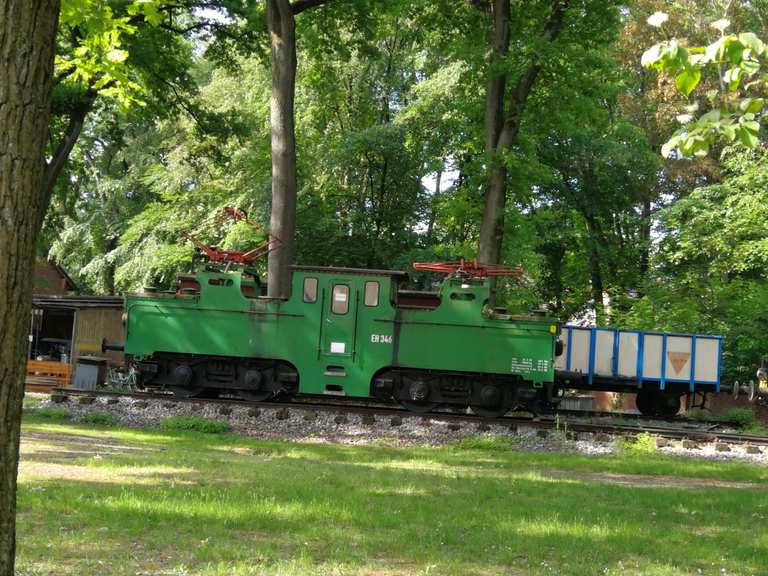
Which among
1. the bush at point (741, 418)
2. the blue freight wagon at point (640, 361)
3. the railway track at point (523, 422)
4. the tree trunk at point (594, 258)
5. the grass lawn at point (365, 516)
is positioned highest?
the tree trunk at point (594, 258)

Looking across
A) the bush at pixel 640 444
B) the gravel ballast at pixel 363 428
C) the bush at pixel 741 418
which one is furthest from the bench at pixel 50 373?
the bush at pixel 741 418

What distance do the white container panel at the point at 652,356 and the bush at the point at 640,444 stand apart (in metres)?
6.03

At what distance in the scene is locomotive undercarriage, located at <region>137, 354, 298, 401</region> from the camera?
18.3 metres

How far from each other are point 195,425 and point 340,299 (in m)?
4.24

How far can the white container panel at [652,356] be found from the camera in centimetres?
2080

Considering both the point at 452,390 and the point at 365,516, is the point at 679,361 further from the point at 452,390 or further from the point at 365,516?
the point at 365,516

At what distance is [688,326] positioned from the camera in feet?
87.1

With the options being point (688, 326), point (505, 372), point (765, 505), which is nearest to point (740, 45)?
point (765, 505)

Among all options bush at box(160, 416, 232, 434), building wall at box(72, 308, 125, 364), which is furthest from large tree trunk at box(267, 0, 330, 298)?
building wall at box(72, 308, 125, 364)

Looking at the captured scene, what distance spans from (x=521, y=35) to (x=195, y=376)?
13123 millimetres

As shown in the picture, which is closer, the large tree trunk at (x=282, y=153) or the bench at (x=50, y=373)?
the large tree trunk at (x=282, y=153)

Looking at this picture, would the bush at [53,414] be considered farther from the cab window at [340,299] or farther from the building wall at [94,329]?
the building wall at [94,329]

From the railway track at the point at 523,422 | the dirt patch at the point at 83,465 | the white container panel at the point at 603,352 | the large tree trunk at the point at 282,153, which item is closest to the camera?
the dirt patch at the point at 83,465

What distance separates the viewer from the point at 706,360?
2081 cm
